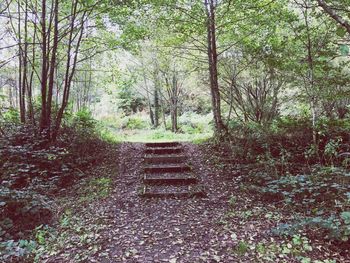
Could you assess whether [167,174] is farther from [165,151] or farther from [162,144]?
[162,144]

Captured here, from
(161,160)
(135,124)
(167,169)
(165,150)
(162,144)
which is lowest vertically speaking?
(167,169)

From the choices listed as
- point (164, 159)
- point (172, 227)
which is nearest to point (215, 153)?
point (164, 159)

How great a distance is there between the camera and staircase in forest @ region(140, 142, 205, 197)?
6.32 meters

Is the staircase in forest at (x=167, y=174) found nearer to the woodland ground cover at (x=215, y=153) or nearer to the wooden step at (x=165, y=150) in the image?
the wooden step at (x=165, y=150)

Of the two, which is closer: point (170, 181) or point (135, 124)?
point (170, 181)

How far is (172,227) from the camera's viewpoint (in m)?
4.79

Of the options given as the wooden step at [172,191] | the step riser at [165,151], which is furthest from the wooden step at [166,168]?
the step riser at [165,151]

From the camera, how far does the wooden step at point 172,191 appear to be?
6195mm

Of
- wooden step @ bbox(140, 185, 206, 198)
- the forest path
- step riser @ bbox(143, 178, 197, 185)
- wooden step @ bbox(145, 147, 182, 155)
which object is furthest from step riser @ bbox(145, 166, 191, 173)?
wooden step @ bbox(145, 147, 182, 155)

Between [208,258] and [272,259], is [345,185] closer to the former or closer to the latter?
[272,259]

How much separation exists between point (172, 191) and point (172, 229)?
1742mm

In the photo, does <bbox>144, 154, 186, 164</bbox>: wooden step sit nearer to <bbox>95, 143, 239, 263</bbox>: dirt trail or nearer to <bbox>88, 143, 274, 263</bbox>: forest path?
<bbox>95, 143, 239, 263</bbox>: dirt trail

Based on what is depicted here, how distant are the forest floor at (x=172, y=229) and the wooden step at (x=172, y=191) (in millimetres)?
184

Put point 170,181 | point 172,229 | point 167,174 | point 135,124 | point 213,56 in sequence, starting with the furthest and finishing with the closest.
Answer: point 135,124, point 213,56, point 167,174, point 170,181, point 172,229
